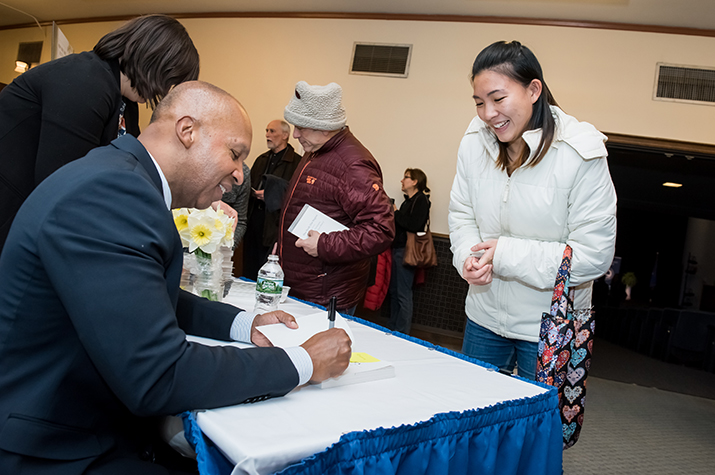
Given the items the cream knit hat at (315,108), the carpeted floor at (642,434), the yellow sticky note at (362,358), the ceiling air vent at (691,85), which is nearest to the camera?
the yellow sticky note at (362,358)

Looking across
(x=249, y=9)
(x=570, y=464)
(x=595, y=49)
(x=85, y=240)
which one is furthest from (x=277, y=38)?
(x=85, y=240)

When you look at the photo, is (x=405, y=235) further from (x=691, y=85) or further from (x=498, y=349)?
(x=498, y=349)

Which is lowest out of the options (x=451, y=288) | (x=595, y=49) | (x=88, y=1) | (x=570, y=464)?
(x=570, y=464)

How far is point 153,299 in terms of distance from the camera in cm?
72

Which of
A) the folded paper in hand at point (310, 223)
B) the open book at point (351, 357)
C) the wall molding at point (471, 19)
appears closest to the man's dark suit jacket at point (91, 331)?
the open book at point (351, 357)

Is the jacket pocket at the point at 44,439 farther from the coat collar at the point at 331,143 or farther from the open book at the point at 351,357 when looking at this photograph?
the coat collar at the point at 331,143

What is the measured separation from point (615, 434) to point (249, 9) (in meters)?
5.33

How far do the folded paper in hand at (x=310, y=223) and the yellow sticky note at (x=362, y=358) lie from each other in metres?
0.85

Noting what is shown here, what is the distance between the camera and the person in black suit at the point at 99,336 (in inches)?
27.4

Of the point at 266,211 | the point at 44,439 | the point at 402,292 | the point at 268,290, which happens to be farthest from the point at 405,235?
the point at 44,439

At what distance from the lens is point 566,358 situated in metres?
1.33

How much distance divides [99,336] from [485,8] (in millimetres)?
4754

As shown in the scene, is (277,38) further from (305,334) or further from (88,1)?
(305,334)

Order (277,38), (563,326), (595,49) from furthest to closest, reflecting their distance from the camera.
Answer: (277,38) < (595,49) < (563,326)
